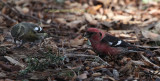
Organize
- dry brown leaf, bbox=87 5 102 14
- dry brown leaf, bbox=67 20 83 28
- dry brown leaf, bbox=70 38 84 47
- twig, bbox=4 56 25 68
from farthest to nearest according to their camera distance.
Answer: dry brown leaf, bbox=87 5 102 14
dry brown leaf, bbox=67 20 83 28
dry brown leaf, bbox=70 38 84 47
twig, bbox=4 56 25 68

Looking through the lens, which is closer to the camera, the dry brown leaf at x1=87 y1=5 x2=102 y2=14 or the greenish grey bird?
the greenish grey bird

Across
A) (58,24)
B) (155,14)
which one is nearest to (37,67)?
(58,24)

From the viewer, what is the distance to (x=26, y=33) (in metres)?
5.58

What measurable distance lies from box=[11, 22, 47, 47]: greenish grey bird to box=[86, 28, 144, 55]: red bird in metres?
1.38

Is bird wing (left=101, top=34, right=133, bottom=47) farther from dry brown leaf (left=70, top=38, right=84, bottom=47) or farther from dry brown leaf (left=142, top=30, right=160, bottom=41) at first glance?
dry brown leaf (left=142, top=30, right=160, bottom=41)

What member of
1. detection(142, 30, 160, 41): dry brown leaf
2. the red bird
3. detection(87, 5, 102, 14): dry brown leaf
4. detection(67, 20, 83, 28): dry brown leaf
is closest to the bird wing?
the red bird

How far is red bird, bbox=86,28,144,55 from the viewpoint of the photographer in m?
4.43

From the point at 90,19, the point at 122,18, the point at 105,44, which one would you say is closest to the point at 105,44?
the point at 105,44

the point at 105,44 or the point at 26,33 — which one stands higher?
the point at 105,44

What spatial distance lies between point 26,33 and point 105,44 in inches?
76.9

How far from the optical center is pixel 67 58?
4.18 m

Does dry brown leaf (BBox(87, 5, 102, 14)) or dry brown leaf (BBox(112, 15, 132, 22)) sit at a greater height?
dry brown leaf (BBox(87, 5, 102, 14))

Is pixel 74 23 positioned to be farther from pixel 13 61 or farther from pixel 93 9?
pixel 13 61

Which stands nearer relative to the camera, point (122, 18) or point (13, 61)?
point (13, 61)
